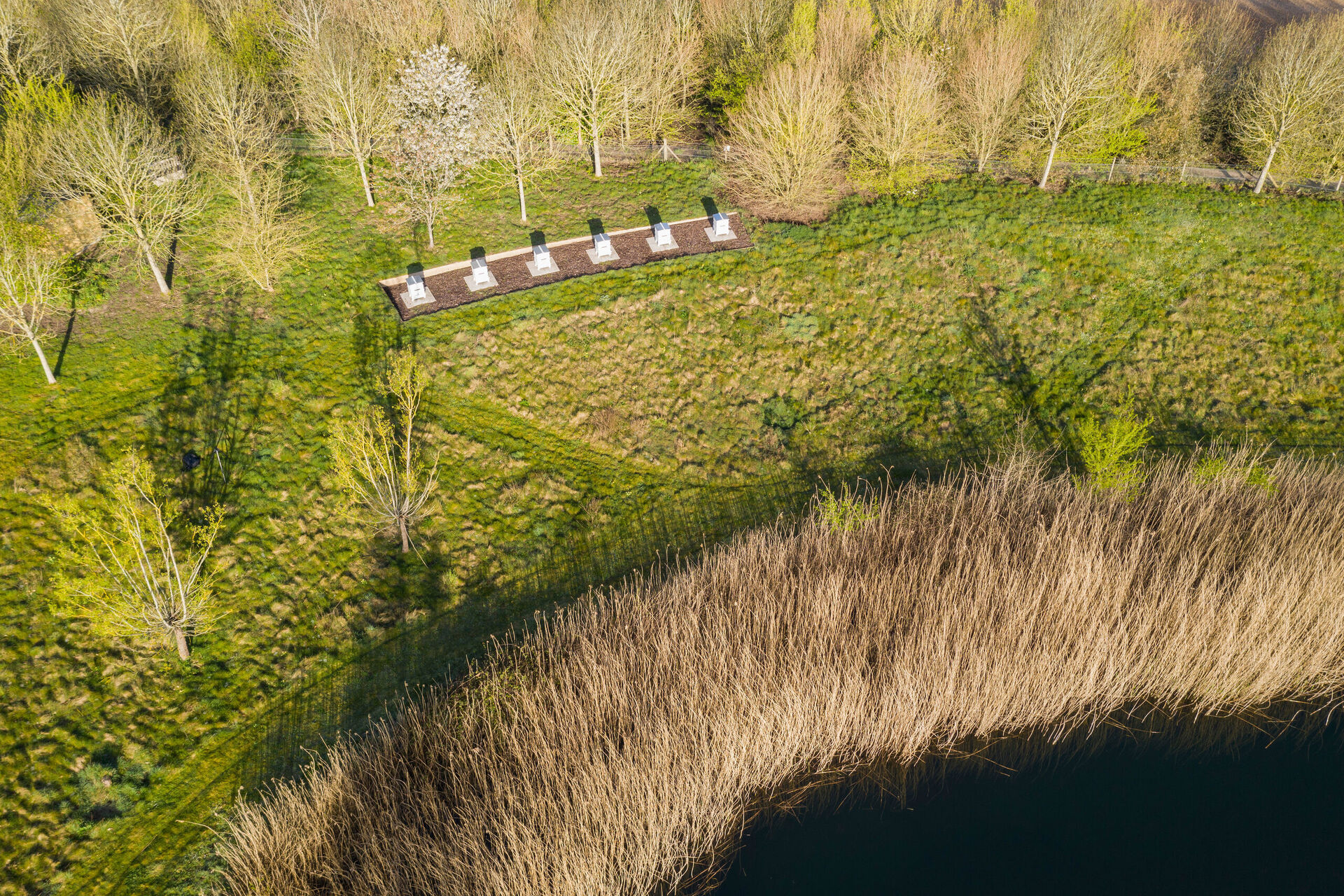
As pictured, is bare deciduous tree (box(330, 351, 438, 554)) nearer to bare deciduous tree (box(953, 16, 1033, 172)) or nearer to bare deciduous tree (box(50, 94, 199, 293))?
bare deciduous tree (box(50, 94, 199, 293))

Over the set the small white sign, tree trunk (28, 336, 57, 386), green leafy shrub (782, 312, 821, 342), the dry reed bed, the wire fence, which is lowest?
the dry reed bed

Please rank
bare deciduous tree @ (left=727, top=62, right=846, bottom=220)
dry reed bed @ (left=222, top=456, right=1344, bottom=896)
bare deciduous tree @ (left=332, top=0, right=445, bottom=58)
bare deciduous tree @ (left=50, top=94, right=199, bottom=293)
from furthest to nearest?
bare deciduous tree @ (left=332, top=0, right=445, bottom=58) < bare deciduous tree @ (left=727, top=62, right=846, bottom=220) < bare deciduous tree @ (left=50, top=94, right=199, bottom=293) < dry reed bed @ (left=222, top=456, right=1344, bottom=896)

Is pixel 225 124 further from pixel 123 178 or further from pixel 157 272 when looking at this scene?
pixel 157 272

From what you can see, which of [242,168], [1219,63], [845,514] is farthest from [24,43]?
[1219,63]

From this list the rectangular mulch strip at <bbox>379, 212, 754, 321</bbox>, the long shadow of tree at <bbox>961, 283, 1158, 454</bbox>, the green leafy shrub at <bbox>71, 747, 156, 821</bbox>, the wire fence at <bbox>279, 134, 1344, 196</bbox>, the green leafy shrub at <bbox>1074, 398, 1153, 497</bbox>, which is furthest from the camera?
the wire fence at <bbox>279, 134, 1344, 196</bbox>

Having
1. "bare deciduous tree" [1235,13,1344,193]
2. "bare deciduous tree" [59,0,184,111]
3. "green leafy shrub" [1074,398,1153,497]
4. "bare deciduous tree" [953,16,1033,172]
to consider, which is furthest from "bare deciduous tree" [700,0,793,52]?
"green leafy shrub" [1074,398,1153,497]

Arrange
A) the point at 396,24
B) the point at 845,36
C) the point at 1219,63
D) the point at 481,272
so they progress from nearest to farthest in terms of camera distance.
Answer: the point at 481,272, the point at 396,24, the point at 845,36, the point at 1219,63

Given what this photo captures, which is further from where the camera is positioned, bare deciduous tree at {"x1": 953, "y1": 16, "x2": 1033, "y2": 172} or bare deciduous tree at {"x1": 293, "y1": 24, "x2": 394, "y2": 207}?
bare deciduous tree at {"x1": 953, "y1": 16, "x2": 1033, "y2": 172}
